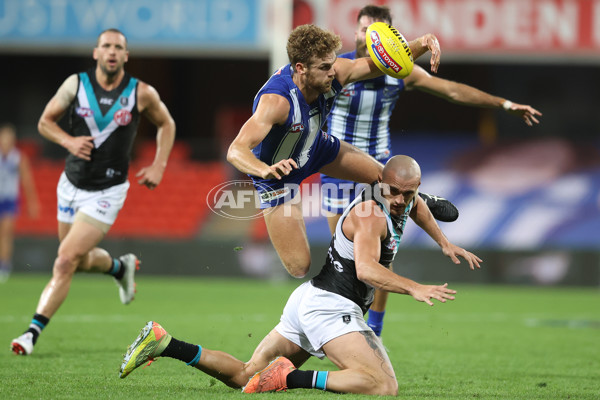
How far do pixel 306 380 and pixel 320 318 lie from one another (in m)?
0.38

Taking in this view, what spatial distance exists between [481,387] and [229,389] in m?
1.62

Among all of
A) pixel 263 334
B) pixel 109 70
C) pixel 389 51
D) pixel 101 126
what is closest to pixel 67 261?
pixel 101 126

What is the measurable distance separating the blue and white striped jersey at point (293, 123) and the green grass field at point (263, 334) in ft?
5.24

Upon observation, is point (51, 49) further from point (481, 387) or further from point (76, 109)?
point (481, 387)

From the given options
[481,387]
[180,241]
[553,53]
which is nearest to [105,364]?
[481,387]

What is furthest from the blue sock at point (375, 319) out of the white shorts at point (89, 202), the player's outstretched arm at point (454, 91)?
the white shorts at point (89, 202)

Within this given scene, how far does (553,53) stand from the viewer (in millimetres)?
15789

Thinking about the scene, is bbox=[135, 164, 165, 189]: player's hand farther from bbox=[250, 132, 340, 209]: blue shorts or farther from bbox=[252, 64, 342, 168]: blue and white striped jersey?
bbox=[252, 64, 342, 168]: blue and white striped jersey

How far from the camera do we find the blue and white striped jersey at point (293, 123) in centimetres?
569

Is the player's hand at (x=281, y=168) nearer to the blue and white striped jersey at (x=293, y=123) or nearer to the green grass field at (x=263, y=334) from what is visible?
the blue and white striped jersey at (x=293, y=123)

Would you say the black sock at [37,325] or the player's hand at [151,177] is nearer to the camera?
the black sock at [37,325]

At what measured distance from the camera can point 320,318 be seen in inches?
206

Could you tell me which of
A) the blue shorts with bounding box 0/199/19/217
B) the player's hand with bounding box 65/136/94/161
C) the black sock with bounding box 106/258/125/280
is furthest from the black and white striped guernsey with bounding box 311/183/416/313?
the blue shorts with bounding box 0/199/19/217

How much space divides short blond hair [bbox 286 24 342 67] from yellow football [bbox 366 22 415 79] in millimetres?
553
